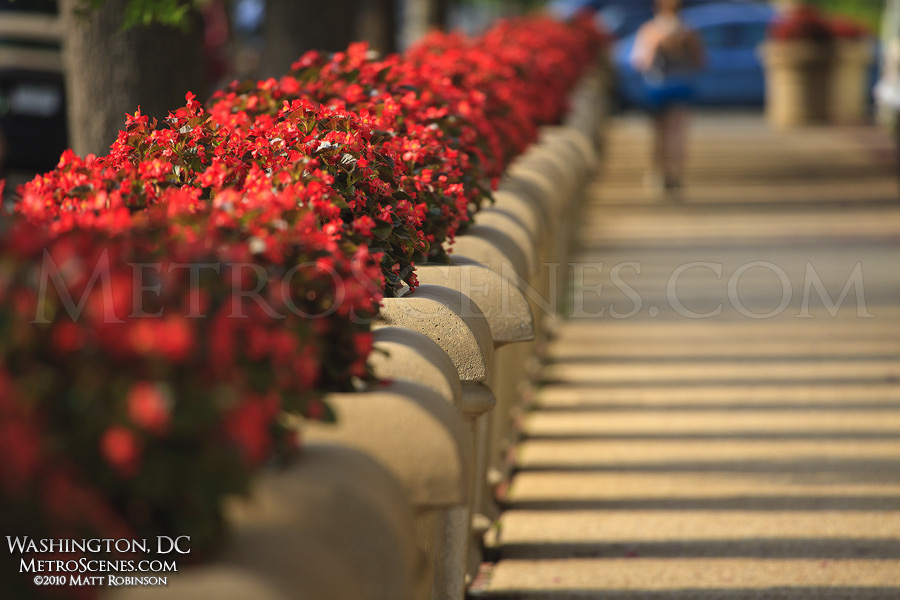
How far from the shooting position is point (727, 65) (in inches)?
928

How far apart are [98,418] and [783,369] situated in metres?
5.49

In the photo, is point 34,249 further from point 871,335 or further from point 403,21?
point 403,21

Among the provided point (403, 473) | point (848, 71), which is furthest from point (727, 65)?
point (403, 473)

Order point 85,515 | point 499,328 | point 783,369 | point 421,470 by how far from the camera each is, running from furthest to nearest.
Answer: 1. point 783,369
2. point 499,328
3. point 421,470
4. point 85,515

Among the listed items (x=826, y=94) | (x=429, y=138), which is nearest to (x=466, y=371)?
(x=429, y=138)

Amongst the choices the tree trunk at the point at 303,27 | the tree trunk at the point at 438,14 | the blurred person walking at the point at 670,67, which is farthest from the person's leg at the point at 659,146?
the tree trunk at the point at 303,27

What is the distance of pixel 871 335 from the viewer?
7.47 meters

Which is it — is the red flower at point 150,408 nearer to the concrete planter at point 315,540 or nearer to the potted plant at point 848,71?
the concrete planter at point 315,540

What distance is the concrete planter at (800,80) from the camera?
63.5 ft

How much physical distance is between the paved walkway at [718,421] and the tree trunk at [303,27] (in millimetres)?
2558

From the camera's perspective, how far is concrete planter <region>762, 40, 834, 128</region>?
63.5ft

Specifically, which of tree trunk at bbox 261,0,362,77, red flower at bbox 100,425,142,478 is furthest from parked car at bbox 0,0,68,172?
red flower at bbox 100,425,142,478

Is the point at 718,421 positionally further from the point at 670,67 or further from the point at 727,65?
the point at 727,65

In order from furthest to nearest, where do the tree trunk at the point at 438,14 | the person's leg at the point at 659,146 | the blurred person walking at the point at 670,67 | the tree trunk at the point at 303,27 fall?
the tree trunk at the point at 438,14
the person's leg at the point at 659,146
the blurred person walking at the point at 670,67
the tree trunk at the point at 303,27
